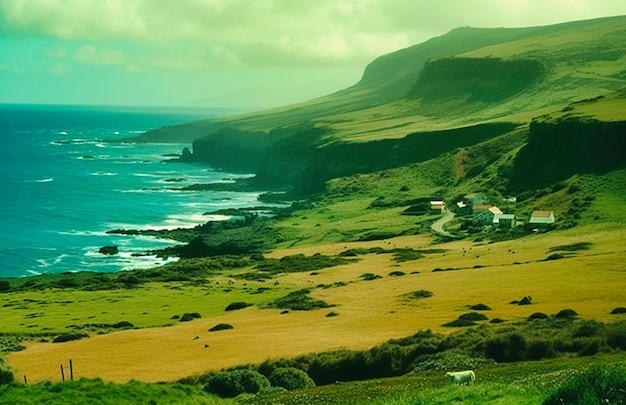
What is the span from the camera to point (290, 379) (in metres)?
40.6

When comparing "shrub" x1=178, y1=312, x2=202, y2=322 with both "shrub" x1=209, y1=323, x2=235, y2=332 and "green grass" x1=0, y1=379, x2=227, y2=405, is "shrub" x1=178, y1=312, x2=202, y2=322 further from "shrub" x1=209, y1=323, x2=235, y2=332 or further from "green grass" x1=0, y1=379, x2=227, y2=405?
"green grass" x1=0, y1=379, x2=227, y2=405

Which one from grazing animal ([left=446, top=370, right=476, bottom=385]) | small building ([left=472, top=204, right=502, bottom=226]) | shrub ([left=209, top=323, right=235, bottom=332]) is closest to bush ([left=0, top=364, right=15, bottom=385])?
shrub ([left=209, top=323, right=235, bottom=332])

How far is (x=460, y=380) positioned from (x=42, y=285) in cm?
8250

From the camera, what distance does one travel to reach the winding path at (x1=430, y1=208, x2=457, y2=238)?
12431cm

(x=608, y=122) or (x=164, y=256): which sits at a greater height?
(x=608, y=122)

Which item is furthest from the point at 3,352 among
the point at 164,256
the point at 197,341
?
the point at 164,256

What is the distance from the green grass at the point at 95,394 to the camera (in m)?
27.4

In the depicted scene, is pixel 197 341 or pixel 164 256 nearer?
pixel 197 341

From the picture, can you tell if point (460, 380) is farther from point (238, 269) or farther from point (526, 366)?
point (238, 269)

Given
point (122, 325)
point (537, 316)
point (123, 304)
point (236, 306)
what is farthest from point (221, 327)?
point (537, 316)

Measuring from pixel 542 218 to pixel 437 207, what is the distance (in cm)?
3157

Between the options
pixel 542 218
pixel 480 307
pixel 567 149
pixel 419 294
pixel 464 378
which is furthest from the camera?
pixel 567 149

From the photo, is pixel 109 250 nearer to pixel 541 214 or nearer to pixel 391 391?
pixel 541 214

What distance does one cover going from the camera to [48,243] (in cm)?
14012
